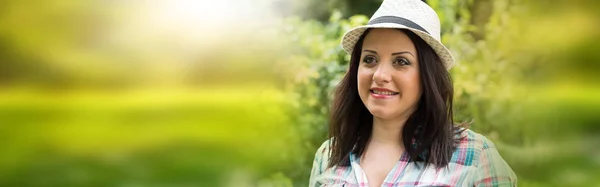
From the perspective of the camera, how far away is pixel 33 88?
9.36ft

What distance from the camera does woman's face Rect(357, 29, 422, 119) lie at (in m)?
1.43

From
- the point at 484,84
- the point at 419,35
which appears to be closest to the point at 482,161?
the point at 419,35

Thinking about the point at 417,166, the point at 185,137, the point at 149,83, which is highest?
the point at 149,83

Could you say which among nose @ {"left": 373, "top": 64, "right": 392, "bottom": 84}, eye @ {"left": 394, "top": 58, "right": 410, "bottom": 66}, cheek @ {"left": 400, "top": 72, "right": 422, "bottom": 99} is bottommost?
cheek @ {"left": 400, "top": 72, "right": 422, "bottom": 99}

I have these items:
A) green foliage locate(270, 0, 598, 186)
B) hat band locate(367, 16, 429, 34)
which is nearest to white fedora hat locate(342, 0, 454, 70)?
hat band locate(367, 16, 429, 34)

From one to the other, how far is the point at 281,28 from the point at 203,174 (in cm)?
63

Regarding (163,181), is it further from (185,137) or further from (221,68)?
(221,68)

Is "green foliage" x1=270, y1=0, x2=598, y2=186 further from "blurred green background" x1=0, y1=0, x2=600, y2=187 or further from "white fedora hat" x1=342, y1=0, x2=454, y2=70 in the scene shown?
"white fedora hat" x1=342, y1=0, x2=454, y2=70

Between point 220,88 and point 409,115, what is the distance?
1.48 meters

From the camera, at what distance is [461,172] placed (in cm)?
142

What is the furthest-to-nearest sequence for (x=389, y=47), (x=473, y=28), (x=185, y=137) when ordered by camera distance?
(x=185, y=137), (x=473, y=28), (x=389, y=47)

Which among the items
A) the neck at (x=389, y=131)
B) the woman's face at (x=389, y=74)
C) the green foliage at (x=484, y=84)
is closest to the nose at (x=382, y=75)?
the woman's face at (x=389, y=74)

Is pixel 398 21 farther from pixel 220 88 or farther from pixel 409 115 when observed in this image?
pixel 220 88

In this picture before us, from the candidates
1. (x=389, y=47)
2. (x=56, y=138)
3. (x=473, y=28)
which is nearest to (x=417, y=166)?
(x=389, y=47)
